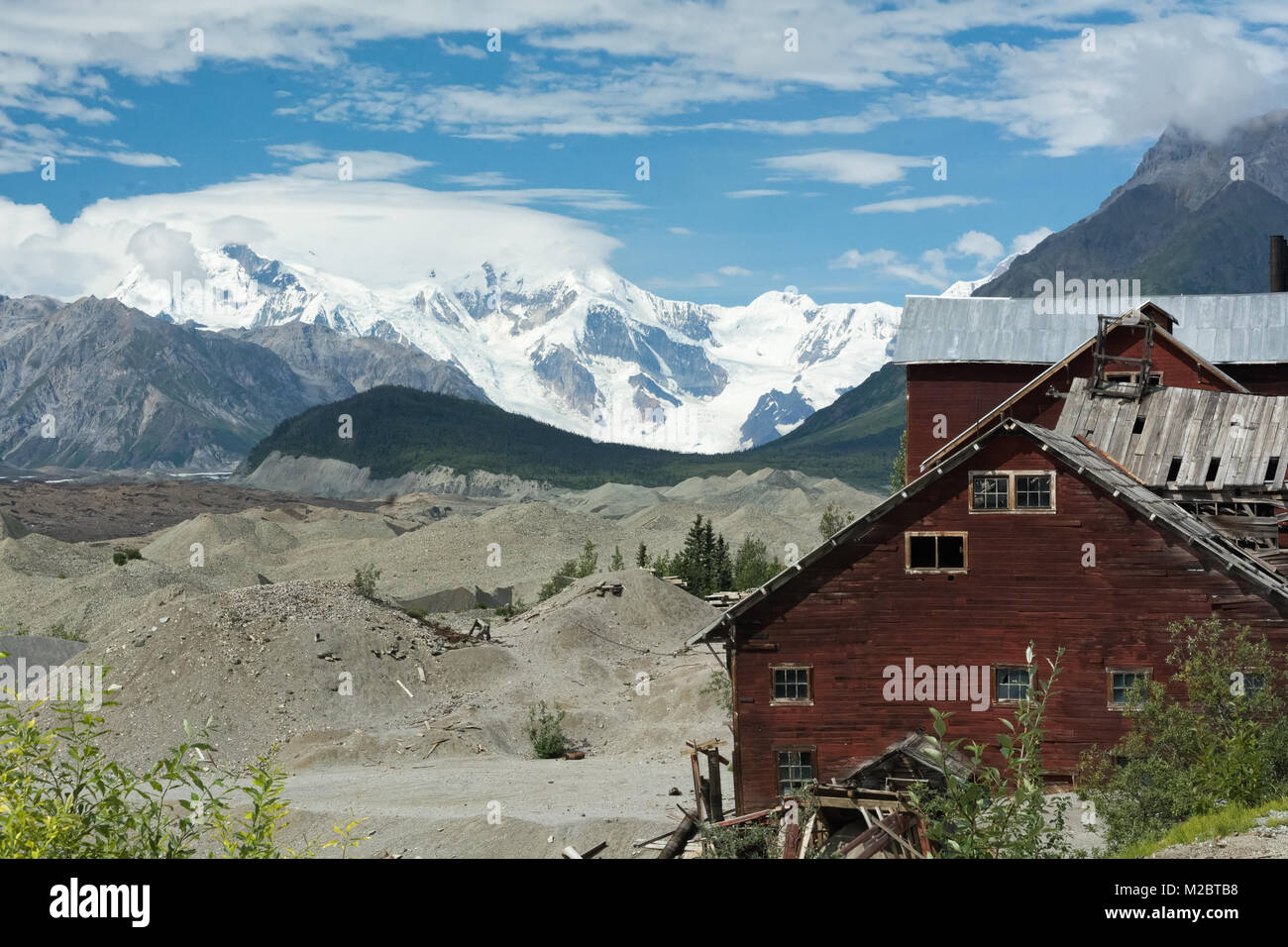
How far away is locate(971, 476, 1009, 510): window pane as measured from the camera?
30.0m

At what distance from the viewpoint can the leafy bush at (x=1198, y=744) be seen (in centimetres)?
2133

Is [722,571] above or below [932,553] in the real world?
above

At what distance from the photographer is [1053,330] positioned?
50.1 m

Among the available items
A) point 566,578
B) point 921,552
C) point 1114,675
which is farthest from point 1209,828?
point 566,578

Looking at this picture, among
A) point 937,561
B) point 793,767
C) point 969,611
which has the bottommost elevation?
point 793,767

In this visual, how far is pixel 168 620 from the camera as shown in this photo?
51625 mm

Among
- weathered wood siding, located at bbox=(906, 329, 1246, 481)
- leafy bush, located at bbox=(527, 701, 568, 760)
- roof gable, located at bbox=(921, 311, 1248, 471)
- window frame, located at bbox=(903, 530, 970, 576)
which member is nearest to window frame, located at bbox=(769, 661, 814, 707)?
window frame, located at bbox=(903, 530, 970, 576)

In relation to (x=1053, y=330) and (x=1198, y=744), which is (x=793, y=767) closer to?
(x=1198, y=744)

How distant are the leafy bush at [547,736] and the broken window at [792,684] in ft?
55.2

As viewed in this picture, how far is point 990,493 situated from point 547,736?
2064 centimetres

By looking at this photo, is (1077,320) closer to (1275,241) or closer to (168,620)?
(1275,241)
